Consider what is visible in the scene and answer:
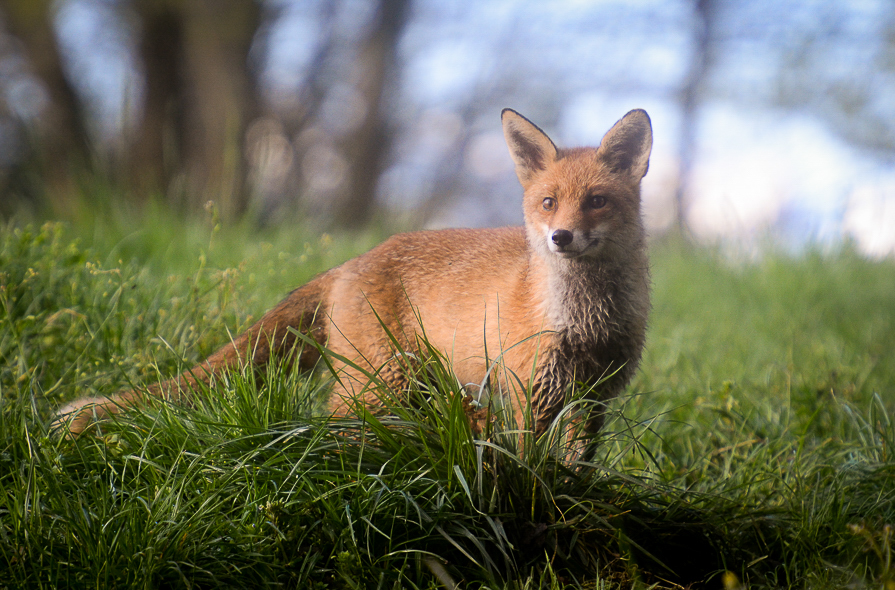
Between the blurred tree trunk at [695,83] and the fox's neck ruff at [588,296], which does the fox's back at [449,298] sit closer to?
the fox's neck ruff at [588,296]

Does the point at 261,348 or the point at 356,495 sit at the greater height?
the point at 261,348

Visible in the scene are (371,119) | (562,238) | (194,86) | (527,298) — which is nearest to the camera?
(562,238)

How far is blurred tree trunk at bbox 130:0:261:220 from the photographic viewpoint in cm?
933

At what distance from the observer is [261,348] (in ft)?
11.1

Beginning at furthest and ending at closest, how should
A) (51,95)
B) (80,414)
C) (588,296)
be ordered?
(51,95) → (588,296) → (80,414)

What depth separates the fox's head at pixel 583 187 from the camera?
2982mm

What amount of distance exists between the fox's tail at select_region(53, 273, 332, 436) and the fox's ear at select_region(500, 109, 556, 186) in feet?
4.50

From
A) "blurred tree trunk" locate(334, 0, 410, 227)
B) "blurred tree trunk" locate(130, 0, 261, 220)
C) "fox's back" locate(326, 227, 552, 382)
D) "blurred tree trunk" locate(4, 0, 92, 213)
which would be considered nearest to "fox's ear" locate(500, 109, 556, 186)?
"fox's back" locate(326, 227, 552, 382)

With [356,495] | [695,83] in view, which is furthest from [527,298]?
[695,83]

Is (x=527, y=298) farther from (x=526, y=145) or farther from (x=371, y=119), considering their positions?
(x=371, y=119)

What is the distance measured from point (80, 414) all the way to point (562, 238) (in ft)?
8.01

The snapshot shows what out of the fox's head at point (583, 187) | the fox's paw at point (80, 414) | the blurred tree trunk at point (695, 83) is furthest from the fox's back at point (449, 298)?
the blurred tree trunk at point (695, 83)

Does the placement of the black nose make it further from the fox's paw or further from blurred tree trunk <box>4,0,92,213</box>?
blurred tree trunk <box>4,0,92,213</box>

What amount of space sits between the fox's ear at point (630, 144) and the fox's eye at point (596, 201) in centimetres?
30
